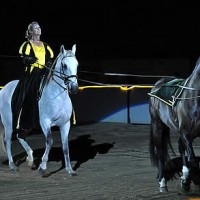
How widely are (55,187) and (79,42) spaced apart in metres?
18.4

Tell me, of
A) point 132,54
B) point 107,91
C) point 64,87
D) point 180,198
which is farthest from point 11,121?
point 132,54

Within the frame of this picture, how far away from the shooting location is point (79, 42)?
26.3 meters

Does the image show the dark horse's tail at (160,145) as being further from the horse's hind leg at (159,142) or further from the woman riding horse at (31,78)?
the woman riding horse at (31,78)

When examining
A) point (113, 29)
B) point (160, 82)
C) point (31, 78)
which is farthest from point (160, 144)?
point (113, 29)

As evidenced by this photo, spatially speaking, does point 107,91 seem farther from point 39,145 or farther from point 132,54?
point 39,145

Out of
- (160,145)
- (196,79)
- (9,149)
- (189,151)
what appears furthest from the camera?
(9,149)

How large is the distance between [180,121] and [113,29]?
58.8 ft

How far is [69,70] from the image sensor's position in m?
9.46

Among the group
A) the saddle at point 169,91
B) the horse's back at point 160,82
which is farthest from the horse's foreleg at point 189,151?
the horse's back at point 160,82

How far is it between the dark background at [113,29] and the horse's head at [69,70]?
35.7ft

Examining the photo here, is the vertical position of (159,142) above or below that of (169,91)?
below

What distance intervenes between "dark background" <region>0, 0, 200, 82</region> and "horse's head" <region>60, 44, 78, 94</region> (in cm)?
1089

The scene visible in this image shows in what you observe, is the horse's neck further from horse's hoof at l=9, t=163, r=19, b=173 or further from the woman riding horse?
horse's hoof at l=9, t=163, r=19, b=173

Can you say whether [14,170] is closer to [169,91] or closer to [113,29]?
[169,91]
